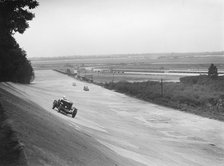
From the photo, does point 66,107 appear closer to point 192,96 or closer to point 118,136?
point 118,136

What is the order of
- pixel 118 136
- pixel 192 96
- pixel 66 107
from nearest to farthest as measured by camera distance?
pixel 118 136 < pixel 66 107 < pixel 192 96

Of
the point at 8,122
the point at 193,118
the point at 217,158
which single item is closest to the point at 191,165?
the point at 217,158

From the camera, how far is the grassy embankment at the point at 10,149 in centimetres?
1146

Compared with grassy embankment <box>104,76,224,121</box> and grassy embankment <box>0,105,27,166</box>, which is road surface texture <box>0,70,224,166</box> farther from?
grassy embankment <box>104,76,224,121</box>

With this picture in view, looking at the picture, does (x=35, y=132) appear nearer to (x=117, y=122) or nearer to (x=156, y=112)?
(x=117, y=122)

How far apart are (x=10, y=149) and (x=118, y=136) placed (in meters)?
17.8

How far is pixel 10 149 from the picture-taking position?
1244cm

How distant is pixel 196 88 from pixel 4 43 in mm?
47719

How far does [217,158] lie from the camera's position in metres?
25.5

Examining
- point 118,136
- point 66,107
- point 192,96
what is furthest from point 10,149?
point 192,96

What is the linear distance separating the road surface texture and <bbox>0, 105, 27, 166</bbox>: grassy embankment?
1.14 ft

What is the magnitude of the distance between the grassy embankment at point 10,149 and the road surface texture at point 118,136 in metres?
0.35

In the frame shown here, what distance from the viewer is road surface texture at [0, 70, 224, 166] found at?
51.2 ft

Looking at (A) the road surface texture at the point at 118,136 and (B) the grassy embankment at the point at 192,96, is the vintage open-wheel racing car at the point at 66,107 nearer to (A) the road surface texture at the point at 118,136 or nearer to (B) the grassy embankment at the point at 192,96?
(A) the road surface texture at the point at 118,136
